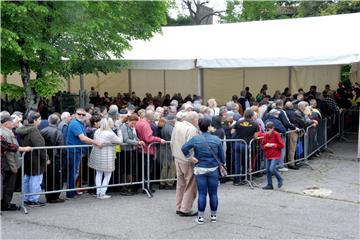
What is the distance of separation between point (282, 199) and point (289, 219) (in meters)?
1.38

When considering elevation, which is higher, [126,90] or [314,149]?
[126,90]

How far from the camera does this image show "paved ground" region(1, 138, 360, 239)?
7098 mm

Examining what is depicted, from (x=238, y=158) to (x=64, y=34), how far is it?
5011 mm

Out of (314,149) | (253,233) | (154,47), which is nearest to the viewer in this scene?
(253,233)

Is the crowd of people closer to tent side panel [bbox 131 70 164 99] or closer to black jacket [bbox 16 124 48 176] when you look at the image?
black jacket [bbox 16 124 48 176]

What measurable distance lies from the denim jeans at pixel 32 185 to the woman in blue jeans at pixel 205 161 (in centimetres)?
267

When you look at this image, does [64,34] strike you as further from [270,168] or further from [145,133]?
[270,168]

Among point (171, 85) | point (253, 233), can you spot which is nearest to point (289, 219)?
point (253, 233)

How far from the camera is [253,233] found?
7160 millimetres

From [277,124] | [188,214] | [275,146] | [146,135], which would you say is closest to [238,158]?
[275,146]

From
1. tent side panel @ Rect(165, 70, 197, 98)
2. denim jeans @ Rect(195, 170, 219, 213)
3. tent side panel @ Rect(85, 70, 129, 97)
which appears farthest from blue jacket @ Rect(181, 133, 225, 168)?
tent side panel @ Rect(85, 70, 129, 97)

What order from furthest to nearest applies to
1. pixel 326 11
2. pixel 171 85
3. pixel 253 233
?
pixel 326 11, pixel 171 85, pixel 253 233

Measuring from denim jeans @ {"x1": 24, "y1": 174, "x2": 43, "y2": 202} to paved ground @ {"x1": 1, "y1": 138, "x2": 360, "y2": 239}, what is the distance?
Answer: 0.27m

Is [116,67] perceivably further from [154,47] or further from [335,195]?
[335,195]
